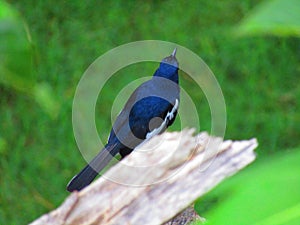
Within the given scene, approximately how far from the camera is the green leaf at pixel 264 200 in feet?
0.79

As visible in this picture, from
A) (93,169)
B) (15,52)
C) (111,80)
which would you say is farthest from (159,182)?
(111,80)

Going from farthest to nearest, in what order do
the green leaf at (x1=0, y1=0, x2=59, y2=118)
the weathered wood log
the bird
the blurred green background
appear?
the blurred green background < the weathered wood log < the bird < the green leaf at (x1=0, y1=0, x2=59, y2=118)

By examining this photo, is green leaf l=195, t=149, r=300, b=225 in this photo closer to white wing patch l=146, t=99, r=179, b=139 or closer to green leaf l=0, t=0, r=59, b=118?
green leaf l=0, t=0, r=59, b=118

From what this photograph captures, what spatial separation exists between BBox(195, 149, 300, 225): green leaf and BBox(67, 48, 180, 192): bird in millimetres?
824

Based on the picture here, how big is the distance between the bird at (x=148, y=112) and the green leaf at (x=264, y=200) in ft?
2.70

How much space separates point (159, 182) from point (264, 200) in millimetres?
1083

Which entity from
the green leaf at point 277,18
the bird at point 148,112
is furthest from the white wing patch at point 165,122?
the green leaf at point 277,18

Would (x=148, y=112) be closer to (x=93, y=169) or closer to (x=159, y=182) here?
(x=93, y=169)

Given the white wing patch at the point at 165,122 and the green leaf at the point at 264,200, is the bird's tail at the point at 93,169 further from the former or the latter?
the green leaf at the point at 264,200

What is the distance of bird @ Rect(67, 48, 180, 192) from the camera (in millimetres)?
1095

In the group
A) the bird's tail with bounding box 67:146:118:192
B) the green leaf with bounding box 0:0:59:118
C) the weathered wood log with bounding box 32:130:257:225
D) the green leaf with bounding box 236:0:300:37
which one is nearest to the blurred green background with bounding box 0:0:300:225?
the weathered wood log with bounding box 32:130:257:225

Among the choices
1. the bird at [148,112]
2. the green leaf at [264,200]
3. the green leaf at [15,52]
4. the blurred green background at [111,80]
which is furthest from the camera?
the blurred green background at [111,80]

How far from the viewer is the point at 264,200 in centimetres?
25

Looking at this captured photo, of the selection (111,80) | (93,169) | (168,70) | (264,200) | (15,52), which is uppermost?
(111,80)
